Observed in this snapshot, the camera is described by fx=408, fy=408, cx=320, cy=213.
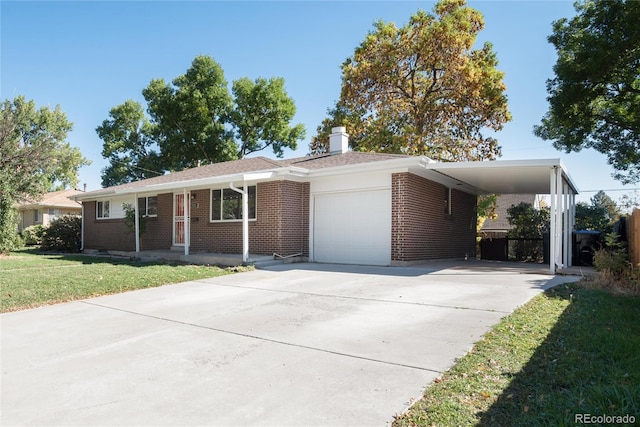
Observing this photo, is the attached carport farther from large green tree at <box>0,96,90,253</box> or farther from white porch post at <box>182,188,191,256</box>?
large green tree at <box>0,96,90,253</box>

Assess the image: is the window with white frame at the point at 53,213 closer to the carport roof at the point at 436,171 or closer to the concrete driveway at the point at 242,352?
the carport roof at the point at 436,171

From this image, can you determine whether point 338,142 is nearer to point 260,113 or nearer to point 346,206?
point 346,206

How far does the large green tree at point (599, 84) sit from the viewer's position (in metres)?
14.6

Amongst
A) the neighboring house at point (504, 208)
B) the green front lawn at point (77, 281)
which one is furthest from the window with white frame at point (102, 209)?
the neighboring house at point (504, 208)

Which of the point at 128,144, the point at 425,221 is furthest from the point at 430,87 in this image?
the point at 128,144

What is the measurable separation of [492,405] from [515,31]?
15755 millimetres

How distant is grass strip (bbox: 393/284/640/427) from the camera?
8.88ft

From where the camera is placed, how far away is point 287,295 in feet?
23.9

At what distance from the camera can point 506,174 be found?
38.4 ft

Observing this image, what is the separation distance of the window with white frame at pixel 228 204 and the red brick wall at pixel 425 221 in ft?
15.3

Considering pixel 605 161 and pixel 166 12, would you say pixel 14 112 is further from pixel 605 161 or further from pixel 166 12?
pixel 605 161

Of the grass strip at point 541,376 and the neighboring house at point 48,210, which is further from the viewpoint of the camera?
the neighboring house at point 48,210

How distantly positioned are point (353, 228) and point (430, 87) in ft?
45.7

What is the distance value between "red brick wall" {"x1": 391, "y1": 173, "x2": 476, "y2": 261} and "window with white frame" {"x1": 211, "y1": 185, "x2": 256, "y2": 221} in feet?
15.3
